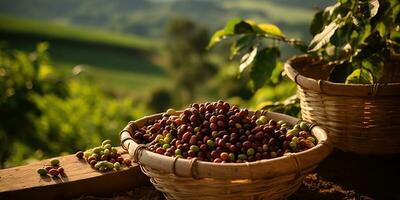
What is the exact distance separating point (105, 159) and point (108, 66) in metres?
44.4

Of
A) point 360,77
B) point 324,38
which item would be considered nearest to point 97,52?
point 324,38

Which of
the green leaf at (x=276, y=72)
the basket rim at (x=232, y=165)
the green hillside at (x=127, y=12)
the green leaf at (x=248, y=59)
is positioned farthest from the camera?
the green hillside at (x=127, y=12)

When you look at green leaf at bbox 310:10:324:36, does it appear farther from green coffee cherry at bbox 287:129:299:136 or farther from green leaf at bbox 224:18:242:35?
green coffee cherry at bbox 287:129:299:136

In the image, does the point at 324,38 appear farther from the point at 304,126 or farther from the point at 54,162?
the point at 54,162

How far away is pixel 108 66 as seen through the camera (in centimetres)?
4638

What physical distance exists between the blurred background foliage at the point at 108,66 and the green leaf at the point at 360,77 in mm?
801

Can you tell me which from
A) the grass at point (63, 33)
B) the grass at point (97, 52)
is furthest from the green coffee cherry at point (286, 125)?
the grass at point (63, 33)

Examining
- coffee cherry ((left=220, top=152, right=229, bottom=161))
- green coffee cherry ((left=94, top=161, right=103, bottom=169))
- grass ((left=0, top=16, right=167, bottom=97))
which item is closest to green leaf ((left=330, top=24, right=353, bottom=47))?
coffee cherry ((left=220, top=152, right=229, bottom=161))

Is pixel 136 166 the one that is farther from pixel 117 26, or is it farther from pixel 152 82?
pixel 117 26

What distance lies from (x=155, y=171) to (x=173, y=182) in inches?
4.1

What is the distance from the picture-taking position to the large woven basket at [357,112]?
2.70 meters

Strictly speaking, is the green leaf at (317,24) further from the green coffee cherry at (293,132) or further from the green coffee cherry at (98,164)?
the green coffee cherry at (98,164)

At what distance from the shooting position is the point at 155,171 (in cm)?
220

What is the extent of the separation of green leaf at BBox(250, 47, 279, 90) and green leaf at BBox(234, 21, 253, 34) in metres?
0.18
